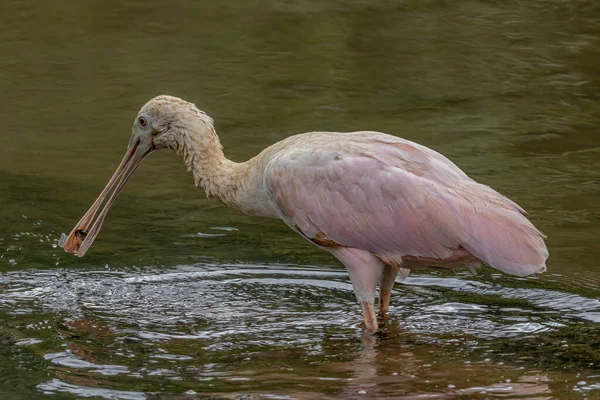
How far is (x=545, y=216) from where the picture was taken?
10188mm

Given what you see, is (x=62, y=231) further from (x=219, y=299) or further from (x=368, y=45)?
(x=368, y=45)

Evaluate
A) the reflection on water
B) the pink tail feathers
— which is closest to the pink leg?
the reflection on water

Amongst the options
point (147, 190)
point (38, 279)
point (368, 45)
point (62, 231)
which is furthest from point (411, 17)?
point (38, 279)

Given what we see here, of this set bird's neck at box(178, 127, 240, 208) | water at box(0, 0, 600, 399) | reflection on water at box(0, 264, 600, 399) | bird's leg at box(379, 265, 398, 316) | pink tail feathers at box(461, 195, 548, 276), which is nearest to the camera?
reflection on water at box(0, 264, 600, 399)

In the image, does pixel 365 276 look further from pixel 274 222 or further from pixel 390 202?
pixel 274 222

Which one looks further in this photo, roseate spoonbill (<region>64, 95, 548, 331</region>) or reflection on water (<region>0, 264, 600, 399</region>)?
roseate spoonbill (<region>64, 95, 548, 331</region>)

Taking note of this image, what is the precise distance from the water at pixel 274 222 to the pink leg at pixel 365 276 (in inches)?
6.4

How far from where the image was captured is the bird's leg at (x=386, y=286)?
801cm

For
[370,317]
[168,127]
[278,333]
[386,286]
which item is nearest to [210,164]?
[168,127]

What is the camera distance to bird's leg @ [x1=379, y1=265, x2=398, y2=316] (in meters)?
8.01

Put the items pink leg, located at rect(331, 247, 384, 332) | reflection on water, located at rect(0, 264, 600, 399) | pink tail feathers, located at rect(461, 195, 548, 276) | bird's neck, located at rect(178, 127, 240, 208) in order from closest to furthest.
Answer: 1. reflection on water, located at rect(0, 264, 600, 399)
2. pink tail feathers, located at rect(461, 195, 548, 276)
3. pink leg, located at rect(331, 247, 384, 332)
4. bird's neck, located at rect(178, 127, 240, 208)

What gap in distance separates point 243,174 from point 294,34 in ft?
30.0

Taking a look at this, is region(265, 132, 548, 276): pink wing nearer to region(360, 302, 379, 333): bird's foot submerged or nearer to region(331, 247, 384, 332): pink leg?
region(331, 247, 384, 332): pink leg

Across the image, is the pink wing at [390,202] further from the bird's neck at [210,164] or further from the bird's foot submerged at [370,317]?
the bird's neck at [210,164]
